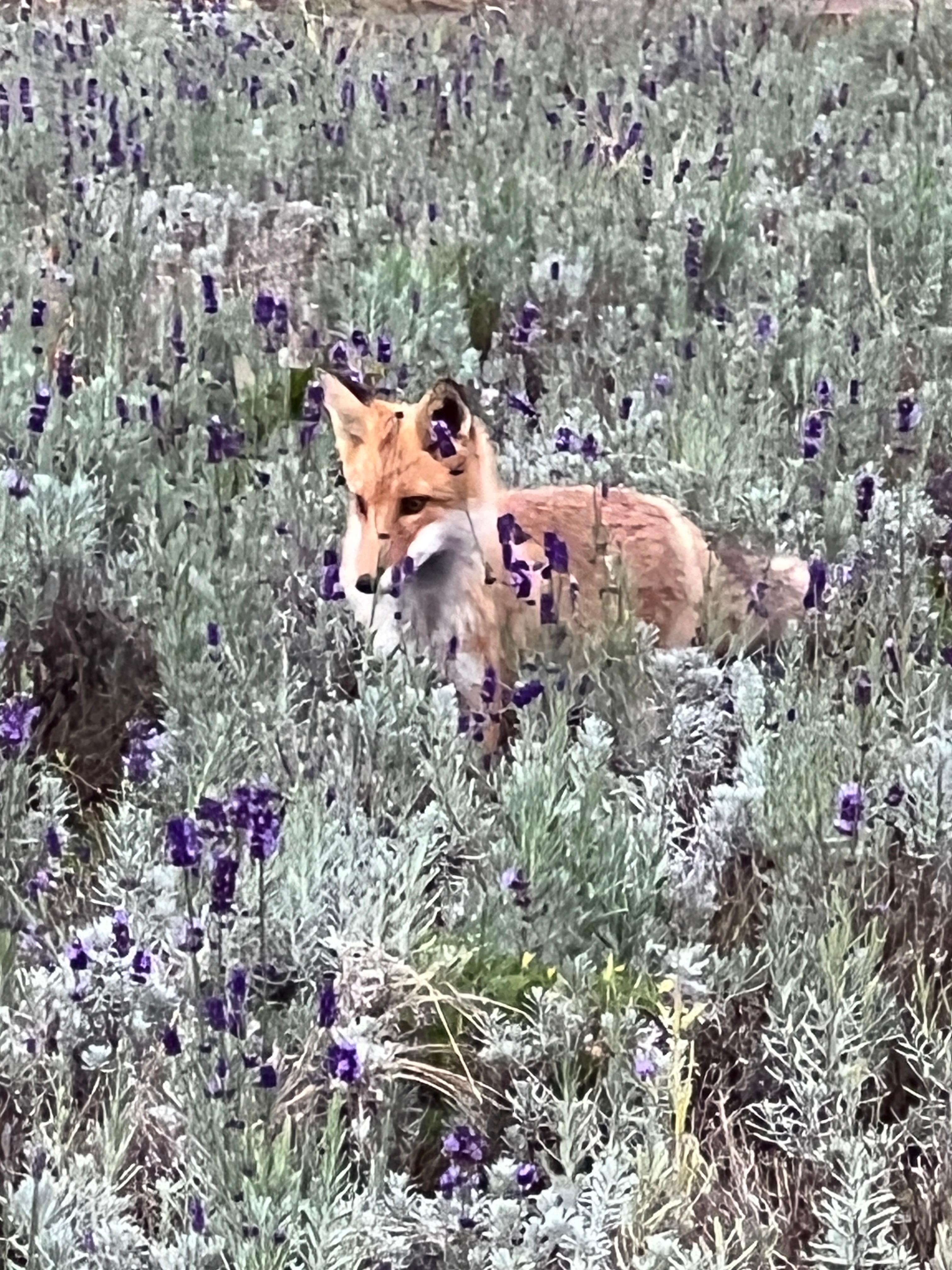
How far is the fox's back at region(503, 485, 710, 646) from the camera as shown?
151 inches

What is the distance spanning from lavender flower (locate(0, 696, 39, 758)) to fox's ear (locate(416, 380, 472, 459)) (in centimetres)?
111

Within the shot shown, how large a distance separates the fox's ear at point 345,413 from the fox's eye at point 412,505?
0.80ft

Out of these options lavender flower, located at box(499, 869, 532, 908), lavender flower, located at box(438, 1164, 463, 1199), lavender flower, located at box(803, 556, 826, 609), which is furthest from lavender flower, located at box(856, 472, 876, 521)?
lavender flower, located at box(438, 1164, 463, 1199)

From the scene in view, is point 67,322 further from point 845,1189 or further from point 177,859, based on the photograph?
point 845,1189

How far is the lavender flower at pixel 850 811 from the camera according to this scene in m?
2.70

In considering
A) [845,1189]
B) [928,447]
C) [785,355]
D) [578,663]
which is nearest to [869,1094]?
[845,1189]

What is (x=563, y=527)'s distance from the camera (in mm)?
3926

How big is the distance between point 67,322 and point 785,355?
96.5 inches

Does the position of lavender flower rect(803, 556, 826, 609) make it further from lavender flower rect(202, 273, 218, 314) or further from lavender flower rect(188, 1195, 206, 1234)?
lavender flower rect(202, 273, 218, 314)

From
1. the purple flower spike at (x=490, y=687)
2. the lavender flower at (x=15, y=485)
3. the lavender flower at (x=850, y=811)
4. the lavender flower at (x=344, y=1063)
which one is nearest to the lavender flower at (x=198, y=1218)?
the lavender flower at (x=344, y=1063)

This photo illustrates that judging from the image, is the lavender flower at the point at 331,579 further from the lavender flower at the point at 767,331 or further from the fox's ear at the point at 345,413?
the lavender flower at the point at 767,331

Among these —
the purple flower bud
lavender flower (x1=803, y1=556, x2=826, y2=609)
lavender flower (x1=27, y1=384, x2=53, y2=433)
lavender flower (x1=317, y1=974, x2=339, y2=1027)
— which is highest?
lavender flower (x1=27, y1=384, x2=53, y2=433)

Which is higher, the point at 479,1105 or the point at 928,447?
the point at 928,447

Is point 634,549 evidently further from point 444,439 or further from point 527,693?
point 527,693
